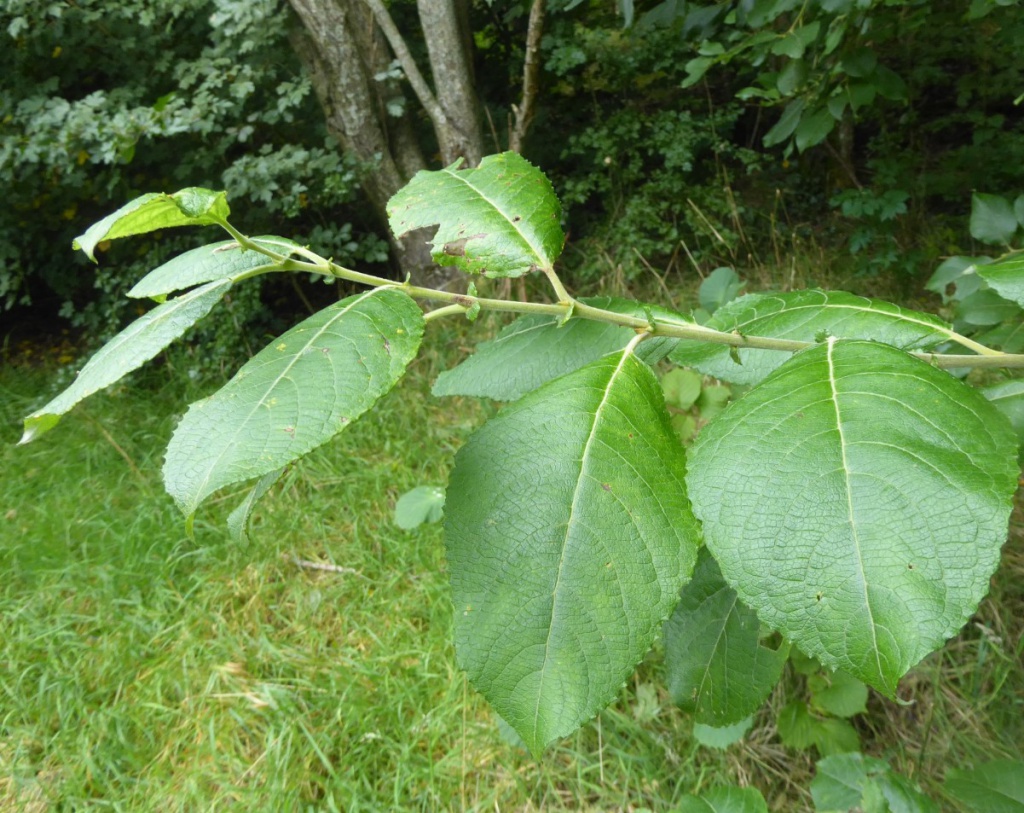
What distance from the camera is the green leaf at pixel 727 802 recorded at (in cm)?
129

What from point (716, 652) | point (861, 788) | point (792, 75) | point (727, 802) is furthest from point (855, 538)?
point (792, 75)

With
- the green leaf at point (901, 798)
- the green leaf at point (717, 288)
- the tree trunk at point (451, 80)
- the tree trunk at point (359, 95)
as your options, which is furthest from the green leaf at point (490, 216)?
the tree trunk at point (451, 80)

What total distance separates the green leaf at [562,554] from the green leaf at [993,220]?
1.62m

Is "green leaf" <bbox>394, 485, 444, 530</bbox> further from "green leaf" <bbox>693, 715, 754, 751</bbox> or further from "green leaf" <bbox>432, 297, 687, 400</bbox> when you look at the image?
"green leaf" <bbox>432, 297, 687, 400</bbox>

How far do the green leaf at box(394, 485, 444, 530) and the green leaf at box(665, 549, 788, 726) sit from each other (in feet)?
5.13

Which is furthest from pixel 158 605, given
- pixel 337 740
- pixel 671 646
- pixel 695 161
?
pixel 695 161

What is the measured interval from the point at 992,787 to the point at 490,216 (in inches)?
48.9

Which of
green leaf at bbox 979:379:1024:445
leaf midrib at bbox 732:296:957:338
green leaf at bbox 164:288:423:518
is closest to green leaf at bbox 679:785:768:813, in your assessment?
green leaf at bbox 979:379:1024:445

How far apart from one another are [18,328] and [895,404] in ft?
18.8

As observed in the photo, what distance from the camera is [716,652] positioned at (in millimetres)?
893

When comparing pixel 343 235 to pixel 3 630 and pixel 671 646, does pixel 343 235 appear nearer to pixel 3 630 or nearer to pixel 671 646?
pixel 3 630

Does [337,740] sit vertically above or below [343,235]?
below

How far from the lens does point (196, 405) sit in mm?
603

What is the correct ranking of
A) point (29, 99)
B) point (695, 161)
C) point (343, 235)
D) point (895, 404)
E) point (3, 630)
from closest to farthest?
point (895, 404) → point (3, 630) → point (29, 99) → point (343, 235) → point (695, 161)
